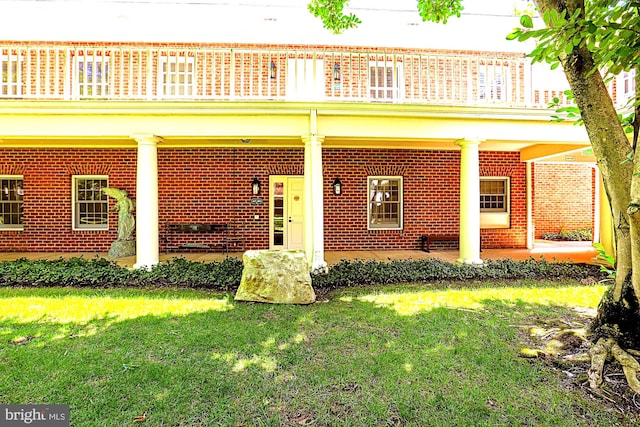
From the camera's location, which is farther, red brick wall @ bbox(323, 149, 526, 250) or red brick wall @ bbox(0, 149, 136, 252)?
red brick wall @ bbox(323, 149, 526, 250)

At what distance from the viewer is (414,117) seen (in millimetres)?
6805

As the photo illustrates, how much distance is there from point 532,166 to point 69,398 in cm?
1197

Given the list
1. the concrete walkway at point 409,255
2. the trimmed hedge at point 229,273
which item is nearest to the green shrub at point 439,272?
the trimmed hedge at point 229,273

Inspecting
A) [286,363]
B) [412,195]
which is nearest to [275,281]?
[286,363]

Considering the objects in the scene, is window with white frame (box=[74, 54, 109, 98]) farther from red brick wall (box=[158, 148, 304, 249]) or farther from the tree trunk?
the tree trunk

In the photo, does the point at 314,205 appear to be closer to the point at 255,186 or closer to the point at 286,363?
the point at 255,186

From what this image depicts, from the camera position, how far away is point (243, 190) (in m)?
9.96

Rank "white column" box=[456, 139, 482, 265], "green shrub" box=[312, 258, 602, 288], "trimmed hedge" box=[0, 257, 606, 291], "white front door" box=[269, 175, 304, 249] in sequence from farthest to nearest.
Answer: "white front door" box=[269, 175, 304, 249], "white column" box=[456, 139, 482, 265], "green shrub" box=[312, 258, 602, 288], "trimmed hedge" box=[0, 257, 606, 291]

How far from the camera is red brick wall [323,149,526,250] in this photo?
1011 centimetres

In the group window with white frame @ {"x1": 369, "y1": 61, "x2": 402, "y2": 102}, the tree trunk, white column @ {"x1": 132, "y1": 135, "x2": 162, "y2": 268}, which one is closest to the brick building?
window with white frame @ {"x1": 369, "y1": 61, "x2": 402, "y2": 102}

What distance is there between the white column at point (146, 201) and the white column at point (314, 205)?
120 inches

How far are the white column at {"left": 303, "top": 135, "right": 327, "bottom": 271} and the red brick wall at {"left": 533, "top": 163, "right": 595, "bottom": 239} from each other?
8197mm

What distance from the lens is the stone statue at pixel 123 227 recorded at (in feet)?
28.1

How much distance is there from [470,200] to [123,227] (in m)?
8.28
